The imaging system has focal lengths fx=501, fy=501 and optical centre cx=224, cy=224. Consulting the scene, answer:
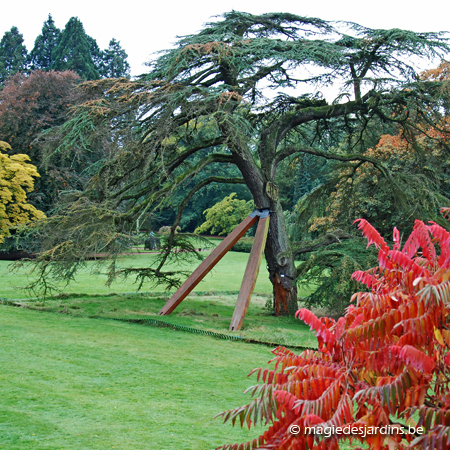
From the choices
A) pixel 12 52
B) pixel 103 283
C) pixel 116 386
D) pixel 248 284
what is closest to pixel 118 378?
pixel 116 386

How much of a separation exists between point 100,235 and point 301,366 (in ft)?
26.1

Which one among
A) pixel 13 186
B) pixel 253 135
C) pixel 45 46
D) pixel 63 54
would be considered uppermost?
pixel 45 46

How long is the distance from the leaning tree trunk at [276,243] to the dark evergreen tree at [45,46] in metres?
43.3

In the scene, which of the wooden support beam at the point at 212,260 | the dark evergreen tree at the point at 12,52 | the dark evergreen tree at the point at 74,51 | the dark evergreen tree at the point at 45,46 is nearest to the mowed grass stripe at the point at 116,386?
the wooden support beam at the point at 212,260

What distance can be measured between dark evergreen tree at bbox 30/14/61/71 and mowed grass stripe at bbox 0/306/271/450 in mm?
46796

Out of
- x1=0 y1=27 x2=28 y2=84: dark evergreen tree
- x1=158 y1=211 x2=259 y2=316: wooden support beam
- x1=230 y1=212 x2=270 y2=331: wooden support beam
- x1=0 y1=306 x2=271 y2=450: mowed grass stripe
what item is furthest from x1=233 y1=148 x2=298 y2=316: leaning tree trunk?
x1=0 y1=27 x2=28 y2=84: dark evergreen tree

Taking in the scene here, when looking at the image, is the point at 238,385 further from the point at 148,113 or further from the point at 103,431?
the point at 148,113

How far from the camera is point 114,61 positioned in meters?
53.6

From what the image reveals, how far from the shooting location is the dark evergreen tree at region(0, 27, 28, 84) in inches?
1918

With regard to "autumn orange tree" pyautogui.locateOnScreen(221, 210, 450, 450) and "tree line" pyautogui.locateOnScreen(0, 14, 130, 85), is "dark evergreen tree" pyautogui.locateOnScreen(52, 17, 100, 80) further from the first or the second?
"autumn orange tree" pyautogui.locateOnScreen(221, 210, 450, 450)

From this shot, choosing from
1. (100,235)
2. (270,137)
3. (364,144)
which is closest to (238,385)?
(100,235)

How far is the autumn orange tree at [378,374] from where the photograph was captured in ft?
7.32

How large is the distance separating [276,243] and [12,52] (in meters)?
46.8

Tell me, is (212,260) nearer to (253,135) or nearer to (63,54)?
(253,135)
